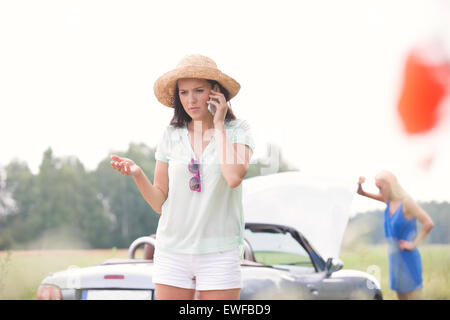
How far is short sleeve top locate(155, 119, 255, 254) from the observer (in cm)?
149

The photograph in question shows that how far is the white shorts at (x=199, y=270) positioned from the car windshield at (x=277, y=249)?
1.79 metres

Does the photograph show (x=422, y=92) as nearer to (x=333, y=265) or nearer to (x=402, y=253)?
(x=402, y=253)

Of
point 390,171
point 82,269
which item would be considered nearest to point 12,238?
point 82,269

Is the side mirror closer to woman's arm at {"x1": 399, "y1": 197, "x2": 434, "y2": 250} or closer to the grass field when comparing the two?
woman's arm at {"x1": 399, "y1": 197, "x2": 434, "y2": 250}

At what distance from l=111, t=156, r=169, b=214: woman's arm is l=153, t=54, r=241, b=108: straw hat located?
0.32 m

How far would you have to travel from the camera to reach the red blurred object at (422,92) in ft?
12.5

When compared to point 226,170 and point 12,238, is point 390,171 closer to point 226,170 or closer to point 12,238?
point 226,170

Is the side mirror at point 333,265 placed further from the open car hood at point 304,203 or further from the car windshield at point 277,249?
the open car hood at point 304,203

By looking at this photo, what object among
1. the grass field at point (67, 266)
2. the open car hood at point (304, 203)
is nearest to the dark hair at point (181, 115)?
the open car hood at point (304, 203)

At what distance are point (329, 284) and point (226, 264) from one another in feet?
5.10

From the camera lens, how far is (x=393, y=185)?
142 inches

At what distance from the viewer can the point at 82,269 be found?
236 centimetres

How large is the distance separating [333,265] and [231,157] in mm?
1647

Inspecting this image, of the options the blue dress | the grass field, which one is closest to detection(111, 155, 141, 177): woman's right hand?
the blue dress
